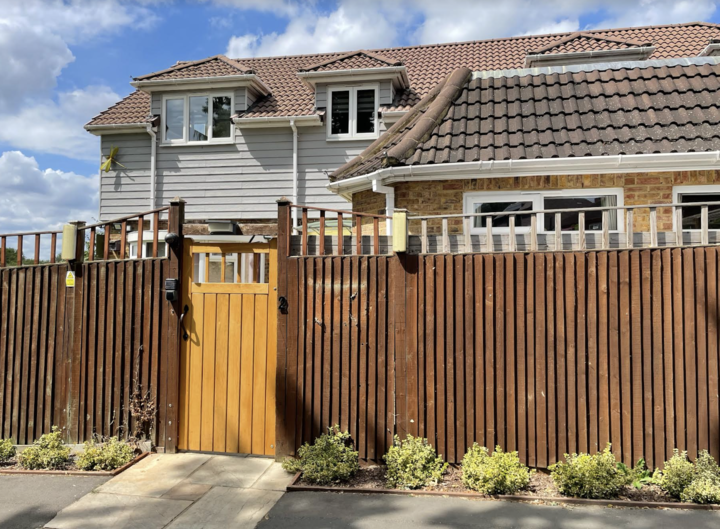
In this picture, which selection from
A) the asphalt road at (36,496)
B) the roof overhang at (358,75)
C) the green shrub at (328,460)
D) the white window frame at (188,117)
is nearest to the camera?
the asphalt road at (36,496)

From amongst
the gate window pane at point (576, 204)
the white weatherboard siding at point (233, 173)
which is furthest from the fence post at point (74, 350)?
the white weatherboard siding at point (233, 173)

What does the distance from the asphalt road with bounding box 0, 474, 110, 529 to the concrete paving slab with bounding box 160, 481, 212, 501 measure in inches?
31.6

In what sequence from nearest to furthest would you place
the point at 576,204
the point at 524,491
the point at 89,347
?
the point at 524,491, the point at 89,347, the point at 576,204

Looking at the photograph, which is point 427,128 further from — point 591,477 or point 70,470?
point 70,470

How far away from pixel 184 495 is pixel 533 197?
5013mm

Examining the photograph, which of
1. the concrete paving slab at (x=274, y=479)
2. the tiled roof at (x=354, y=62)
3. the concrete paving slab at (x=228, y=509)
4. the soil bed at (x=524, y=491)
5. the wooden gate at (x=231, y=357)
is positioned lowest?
the concrete paving slab at (x=228, y=509)

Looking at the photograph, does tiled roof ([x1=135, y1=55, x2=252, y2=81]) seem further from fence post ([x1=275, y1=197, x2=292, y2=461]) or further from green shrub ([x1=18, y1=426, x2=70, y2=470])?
green shrub ([x1=18, y1=426, x2=70, y2=470])

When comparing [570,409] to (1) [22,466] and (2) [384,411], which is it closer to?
(2) [384,411]

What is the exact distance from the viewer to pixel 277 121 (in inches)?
477

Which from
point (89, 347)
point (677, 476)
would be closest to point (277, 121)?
point (89, 347)

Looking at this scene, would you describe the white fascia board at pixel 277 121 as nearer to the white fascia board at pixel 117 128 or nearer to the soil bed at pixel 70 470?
the white fascia board at pixel 117 128

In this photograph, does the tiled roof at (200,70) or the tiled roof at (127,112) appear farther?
the tiled roof at (127,112)

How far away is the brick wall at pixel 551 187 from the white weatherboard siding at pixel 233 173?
5484 millimetres

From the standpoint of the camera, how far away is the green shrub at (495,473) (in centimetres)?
443
